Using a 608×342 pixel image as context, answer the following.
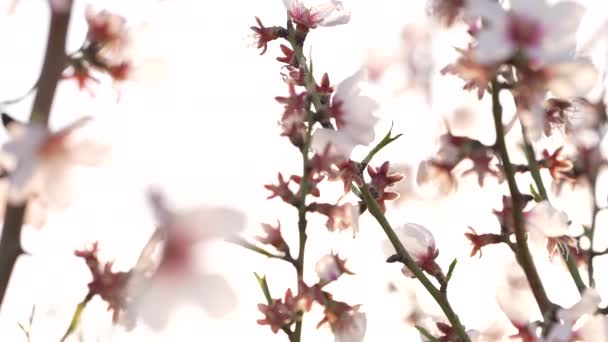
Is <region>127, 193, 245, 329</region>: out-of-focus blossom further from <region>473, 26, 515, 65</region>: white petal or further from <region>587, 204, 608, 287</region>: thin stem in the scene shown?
<region>587, 204, 608, 287</region>: thin stem

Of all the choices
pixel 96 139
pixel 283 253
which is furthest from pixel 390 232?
pixel 96 139

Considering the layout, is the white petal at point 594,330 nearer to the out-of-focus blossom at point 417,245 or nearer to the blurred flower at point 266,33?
the out-of-focus blossom at point 417,245

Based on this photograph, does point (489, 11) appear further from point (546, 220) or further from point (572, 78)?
point (546, 220)

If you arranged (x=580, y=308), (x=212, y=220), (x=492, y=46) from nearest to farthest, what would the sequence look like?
1. (x=212, y=220)
2. (x=492, y=46)
3. (x=580, y=308)

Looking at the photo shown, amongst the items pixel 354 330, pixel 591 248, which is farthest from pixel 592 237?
pixel 354 330

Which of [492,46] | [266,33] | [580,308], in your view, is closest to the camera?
[492,46]

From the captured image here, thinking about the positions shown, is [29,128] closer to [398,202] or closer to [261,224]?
[261,224]

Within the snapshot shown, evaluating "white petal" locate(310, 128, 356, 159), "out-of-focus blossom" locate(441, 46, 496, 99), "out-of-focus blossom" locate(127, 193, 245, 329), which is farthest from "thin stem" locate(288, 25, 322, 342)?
"out-of-focus blossom" locate(127, 193, 245, 329)
